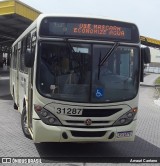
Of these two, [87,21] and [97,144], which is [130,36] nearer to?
[87,21]

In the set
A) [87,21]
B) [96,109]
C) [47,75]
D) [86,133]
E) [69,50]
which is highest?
[87,21]

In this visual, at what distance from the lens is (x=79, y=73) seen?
7645 mm

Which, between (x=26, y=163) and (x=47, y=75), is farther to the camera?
(x=47, y=75)

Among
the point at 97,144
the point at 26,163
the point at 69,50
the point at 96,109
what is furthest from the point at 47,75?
the point at 97,144

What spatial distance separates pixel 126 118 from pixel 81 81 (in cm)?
118

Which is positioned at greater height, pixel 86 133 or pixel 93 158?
pixel 86 133

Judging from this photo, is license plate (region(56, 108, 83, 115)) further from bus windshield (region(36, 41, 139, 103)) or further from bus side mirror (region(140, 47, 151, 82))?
bus side mirror (region(140, 47, 151, 82))

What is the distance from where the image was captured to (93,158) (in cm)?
774

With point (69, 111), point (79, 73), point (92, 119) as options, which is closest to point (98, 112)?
point (92, 119)

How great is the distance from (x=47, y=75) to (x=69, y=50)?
65 centimetres

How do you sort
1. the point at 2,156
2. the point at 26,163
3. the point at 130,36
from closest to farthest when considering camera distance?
the point at 26,163
the point at 2,156
the point at 130,36

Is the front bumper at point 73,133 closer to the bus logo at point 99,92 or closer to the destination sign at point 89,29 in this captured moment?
the bus logo at point 99,92

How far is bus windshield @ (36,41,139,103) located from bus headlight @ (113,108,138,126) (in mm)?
314

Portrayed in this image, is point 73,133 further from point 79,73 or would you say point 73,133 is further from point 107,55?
point 107,55
